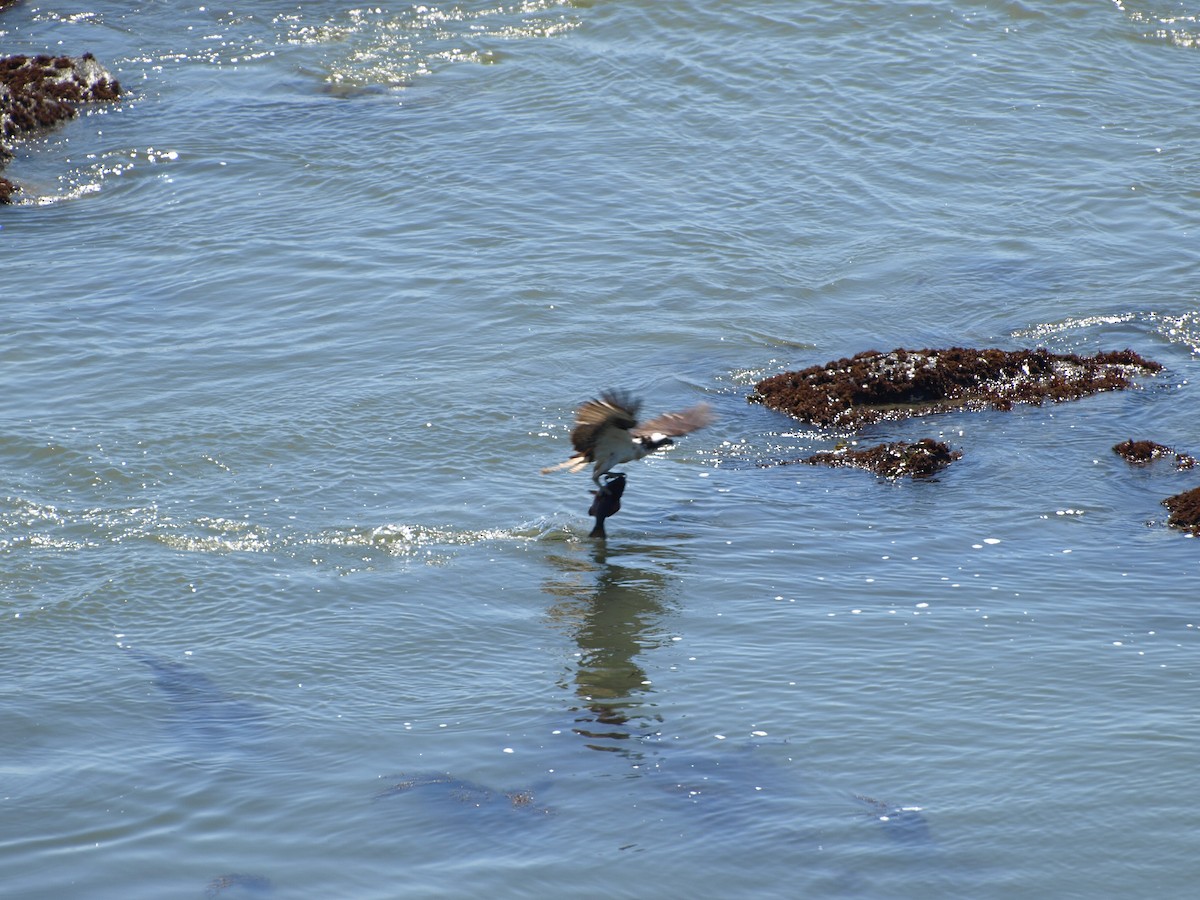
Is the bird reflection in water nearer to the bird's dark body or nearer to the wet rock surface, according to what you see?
the bird's dark body

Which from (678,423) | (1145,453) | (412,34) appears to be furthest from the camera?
(412,34)

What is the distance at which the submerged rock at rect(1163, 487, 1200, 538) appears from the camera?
8.60m

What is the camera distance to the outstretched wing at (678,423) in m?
8.59

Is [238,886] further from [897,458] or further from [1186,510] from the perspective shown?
[1186,510]

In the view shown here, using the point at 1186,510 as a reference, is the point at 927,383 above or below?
above

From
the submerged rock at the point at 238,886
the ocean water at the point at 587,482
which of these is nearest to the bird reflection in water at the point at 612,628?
the ocean water at the point at 587,482

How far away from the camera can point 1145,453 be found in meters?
9.59

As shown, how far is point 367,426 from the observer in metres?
10.2

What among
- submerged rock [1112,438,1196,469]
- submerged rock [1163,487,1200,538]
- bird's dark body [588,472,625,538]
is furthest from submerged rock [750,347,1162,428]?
bird's dark body [588,472,625,538]

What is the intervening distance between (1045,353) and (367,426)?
16.2ft

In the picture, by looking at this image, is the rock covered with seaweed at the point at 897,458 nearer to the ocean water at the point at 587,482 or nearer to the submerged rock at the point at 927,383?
the ocean water at the point at 587,482

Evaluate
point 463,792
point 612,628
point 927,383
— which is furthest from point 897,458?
point 463,792

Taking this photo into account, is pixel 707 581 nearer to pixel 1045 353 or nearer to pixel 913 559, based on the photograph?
pixel 913 559

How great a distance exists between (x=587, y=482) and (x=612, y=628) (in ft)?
6.00
